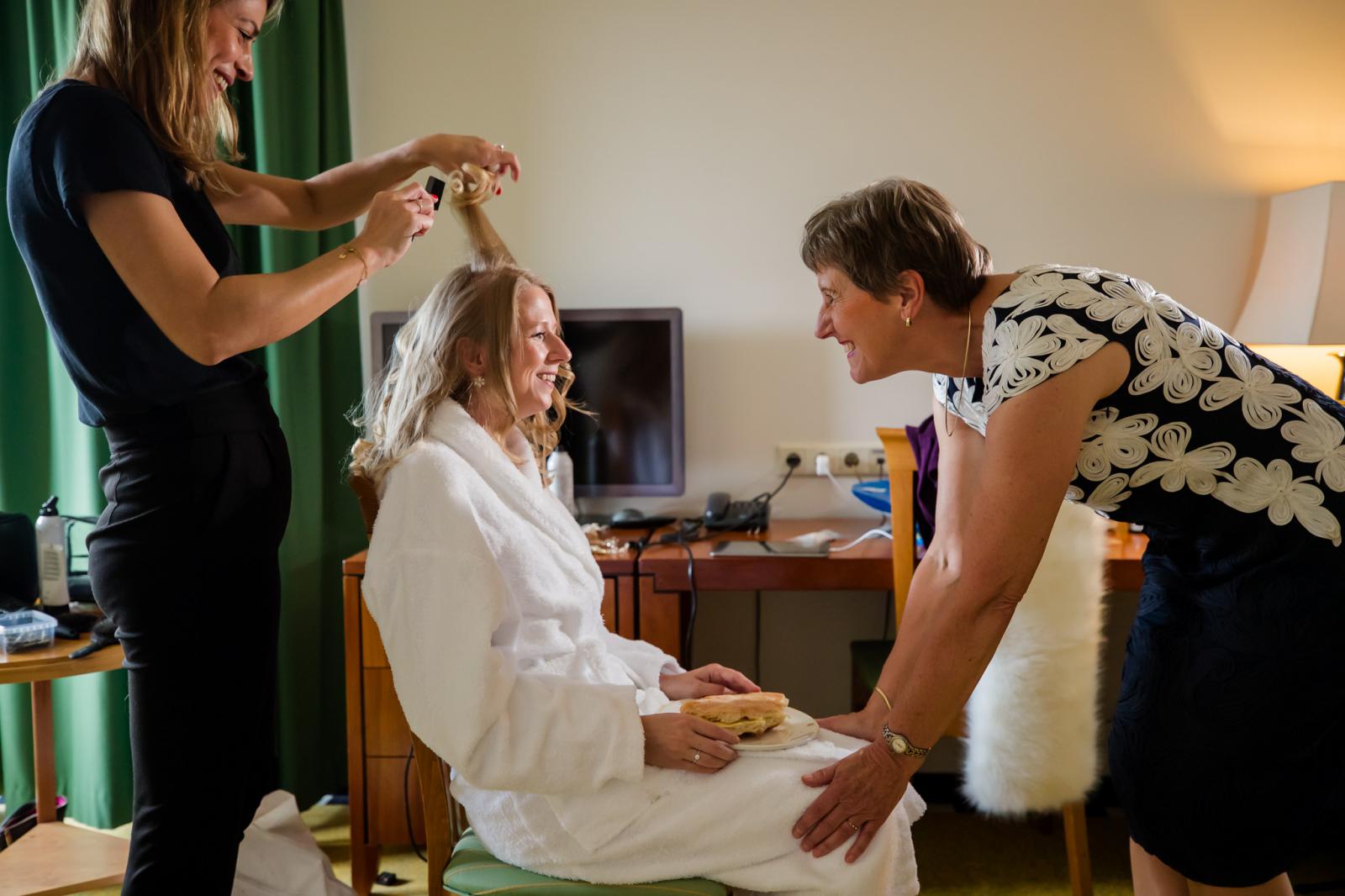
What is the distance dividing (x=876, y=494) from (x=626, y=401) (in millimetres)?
665

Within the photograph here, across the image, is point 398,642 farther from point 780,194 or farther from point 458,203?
point 780,194

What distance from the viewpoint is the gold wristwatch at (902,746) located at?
1.26 metres

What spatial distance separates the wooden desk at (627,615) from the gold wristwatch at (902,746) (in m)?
1.02

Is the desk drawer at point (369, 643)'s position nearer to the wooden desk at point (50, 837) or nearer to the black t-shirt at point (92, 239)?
the wooden desk at point (50, 837)

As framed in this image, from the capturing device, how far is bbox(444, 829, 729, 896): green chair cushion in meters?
1.28

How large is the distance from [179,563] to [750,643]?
186 cm

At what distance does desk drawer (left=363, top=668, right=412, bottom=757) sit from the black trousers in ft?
2.94

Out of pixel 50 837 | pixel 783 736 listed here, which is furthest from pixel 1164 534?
pixel 50 837

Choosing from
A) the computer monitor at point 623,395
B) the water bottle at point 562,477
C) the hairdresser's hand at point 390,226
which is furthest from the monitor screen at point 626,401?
the hairdresser's hand at point 390,226

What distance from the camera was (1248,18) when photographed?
8.97ft

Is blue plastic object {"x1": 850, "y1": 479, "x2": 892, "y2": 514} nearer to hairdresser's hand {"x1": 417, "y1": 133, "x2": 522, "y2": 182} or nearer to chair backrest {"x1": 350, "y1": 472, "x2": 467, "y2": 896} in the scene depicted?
hairdresser's hand {"x1": 417, "y1": 133, "x2": 522, "y2": 182}

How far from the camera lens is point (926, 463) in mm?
2086

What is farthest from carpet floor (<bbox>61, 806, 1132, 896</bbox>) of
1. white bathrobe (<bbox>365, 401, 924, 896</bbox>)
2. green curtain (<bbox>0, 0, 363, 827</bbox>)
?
white bathrobe (<bbox>365, 401, 924, 896</bbox>)

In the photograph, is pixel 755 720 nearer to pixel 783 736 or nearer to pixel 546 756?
pixel 783 736
